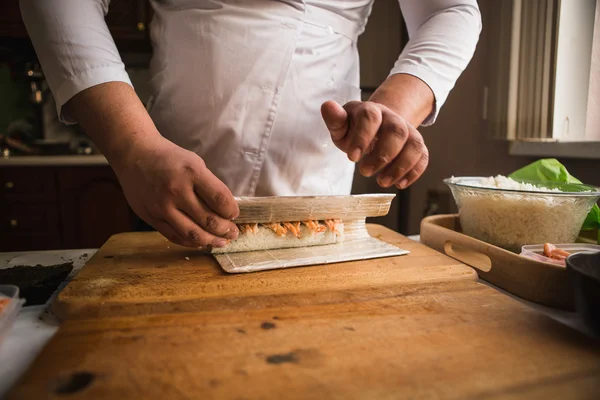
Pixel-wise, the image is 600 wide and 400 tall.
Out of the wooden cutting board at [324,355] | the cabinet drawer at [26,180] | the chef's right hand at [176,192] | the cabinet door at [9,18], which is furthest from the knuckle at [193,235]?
the cabinet door at [9,18]

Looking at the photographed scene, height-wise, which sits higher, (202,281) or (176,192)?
(176,192)

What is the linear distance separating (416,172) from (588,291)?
287 millimetres

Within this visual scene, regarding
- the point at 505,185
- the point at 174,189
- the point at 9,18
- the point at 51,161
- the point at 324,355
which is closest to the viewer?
the point at 324,355

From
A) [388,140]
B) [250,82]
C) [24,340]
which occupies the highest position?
[250,82]

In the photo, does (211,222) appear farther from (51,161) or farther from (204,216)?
(51,161)

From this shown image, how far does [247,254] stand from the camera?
71 centimetres

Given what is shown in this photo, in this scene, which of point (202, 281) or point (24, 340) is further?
point (202, 281)

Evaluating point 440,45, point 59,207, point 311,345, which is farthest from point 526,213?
point 59,207

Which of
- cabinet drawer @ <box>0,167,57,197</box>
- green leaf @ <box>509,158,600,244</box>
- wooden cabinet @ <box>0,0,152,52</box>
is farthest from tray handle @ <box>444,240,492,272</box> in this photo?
wooden cabinet @ <box>0,0,152,52</box>

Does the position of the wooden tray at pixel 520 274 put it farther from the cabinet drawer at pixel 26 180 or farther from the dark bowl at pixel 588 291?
the cabinet drawer at pixel 26 180

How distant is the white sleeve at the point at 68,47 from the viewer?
598 millimetres

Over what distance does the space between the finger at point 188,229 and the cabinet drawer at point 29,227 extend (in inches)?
69.9

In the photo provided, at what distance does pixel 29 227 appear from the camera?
2.01 meters

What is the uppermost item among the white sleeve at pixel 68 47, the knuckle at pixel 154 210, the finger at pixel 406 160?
the white sleeve at pixel 68 47
